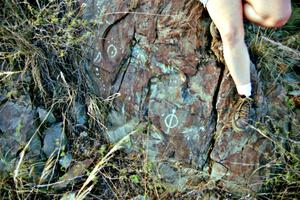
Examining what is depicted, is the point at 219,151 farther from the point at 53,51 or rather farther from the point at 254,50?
the point at 53,51

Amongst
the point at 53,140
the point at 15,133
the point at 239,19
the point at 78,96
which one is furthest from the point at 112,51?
the point at 239,19

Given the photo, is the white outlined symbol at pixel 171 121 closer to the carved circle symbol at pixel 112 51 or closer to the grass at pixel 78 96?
the grass at pixel 78 96

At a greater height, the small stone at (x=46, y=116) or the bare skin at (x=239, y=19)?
the bare skin at (x=239, y=19)

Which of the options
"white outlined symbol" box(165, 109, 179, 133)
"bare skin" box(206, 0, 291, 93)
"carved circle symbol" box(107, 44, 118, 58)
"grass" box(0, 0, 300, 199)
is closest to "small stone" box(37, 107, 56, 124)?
"grass" box(0, 0, 300, 199)

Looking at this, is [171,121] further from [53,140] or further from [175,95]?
[53,140]

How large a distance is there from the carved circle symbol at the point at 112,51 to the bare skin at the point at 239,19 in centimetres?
75

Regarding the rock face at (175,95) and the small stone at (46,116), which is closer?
the rock face at (175,95)

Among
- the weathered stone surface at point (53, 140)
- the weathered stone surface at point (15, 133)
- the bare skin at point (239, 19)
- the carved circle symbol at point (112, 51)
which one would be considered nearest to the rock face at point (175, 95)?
the carved circle symbol at point (112, 51)

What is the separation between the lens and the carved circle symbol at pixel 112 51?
3215mm

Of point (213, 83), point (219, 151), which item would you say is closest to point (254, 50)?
point (213, 83)

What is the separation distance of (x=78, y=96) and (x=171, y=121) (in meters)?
0.67

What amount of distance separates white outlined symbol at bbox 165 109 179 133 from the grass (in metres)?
0.22

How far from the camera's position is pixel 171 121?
306 centimetres

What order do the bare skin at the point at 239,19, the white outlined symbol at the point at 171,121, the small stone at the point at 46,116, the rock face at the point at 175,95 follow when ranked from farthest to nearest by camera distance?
the small stone at the point at 46,116 → the white outlined symbol at the point at 171,121 → the rock face at the point at 175,95 → the bare skin at the point at 239,19
